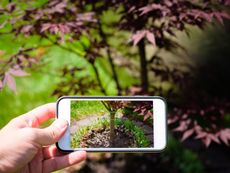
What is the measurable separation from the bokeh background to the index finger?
34cm

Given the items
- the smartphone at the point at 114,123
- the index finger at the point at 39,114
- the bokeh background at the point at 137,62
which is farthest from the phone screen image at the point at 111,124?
the bokeh background at the point at 137,62

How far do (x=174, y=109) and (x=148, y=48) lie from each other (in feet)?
5.11

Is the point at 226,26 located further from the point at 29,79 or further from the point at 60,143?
the point at 60,143

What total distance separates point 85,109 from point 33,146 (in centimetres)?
27

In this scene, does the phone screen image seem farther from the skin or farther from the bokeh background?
the bokeh background

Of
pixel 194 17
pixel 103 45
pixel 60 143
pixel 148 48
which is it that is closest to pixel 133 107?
pixel 60 143

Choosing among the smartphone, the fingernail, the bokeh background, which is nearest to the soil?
the smartphone

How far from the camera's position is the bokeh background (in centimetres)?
252

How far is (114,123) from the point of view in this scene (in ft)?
6.15


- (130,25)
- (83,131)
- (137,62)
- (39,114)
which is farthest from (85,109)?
(137,62)

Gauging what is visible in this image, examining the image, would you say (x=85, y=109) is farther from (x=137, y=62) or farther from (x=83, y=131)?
(x=137, y=62)

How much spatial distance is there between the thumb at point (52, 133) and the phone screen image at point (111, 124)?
0.06 meters

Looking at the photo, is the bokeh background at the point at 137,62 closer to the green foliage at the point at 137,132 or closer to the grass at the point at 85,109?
the grass at the point at 85,109

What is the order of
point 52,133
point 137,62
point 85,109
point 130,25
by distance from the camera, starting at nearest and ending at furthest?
1. point 52,133
2. point 85,109
3. point 130,25
4. point 137,62
